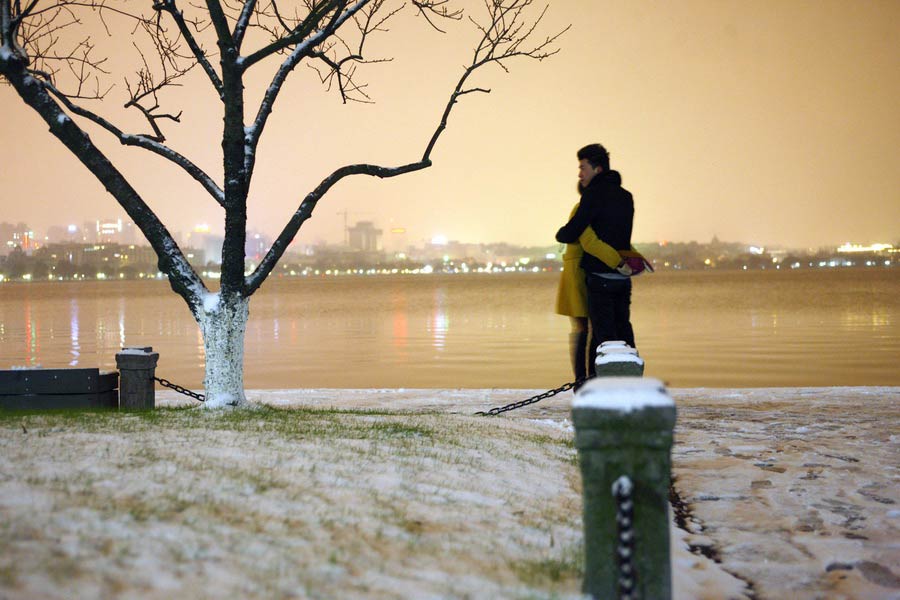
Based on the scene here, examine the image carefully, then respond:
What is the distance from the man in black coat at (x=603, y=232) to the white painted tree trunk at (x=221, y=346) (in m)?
3.65

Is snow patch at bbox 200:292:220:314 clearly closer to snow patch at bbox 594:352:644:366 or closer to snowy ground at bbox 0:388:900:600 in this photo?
snowy ground at bbox 0:388:900:600

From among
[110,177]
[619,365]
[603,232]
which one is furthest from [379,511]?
[110,177]

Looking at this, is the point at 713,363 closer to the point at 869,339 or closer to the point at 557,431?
the point at 869,339

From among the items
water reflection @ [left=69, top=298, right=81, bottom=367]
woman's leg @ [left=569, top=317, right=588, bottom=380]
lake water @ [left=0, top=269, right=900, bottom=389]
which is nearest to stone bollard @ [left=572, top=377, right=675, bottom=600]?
woman's leg @ [left=569, top=317, right=588, bottom=380]

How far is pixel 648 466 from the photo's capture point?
3562 millimetres

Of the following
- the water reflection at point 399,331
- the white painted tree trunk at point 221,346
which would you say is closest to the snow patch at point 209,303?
the white painted tree trunk at point 221,346

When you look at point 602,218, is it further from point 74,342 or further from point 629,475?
point 74,342

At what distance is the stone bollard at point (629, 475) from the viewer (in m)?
3.49

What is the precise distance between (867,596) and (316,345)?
103ft

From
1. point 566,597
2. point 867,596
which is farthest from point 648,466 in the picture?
point 867,596

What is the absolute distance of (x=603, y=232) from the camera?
828 centimetres

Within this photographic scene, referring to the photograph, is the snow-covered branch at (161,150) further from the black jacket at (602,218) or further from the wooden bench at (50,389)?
the black jacket at (602,218)

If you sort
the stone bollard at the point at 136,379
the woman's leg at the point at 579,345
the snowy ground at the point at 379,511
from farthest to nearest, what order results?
the stone bollard at the point at 136,379
the woman's leg at the point at 579,345
the snowy ground at the point at 379,511

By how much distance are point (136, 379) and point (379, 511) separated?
→ 20.5 feet
